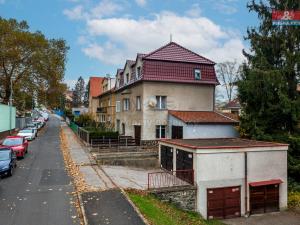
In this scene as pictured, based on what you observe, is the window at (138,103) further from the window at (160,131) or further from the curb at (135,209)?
the curb at (135,209)

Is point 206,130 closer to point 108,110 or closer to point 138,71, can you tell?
point 138,71

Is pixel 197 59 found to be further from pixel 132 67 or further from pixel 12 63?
pixel 12 63

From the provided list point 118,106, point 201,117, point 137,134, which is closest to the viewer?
point 201,117

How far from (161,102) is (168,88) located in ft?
4.67

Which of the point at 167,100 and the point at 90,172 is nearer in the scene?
the point at 90,172

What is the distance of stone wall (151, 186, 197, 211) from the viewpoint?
16.8m

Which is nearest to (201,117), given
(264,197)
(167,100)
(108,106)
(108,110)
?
(167,100)

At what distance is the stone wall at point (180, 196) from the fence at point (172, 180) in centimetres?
54

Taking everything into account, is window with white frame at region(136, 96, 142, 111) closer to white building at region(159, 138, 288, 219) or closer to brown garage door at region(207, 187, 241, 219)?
white building at region(159, 138, 288, 219)

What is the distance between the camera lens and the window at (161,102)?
30.5 meters

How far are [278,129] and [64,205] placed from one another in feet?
55.1

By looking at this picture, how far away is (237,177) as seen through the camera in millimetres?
19000

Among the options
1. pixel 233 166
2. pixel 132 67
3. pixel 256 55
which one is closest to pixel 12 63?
pixel 132 67

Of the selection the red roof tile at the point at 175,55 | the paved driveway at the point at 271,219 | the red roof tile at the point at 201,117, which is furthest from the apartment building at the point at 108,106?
the paved driveway at the point at 271,219
